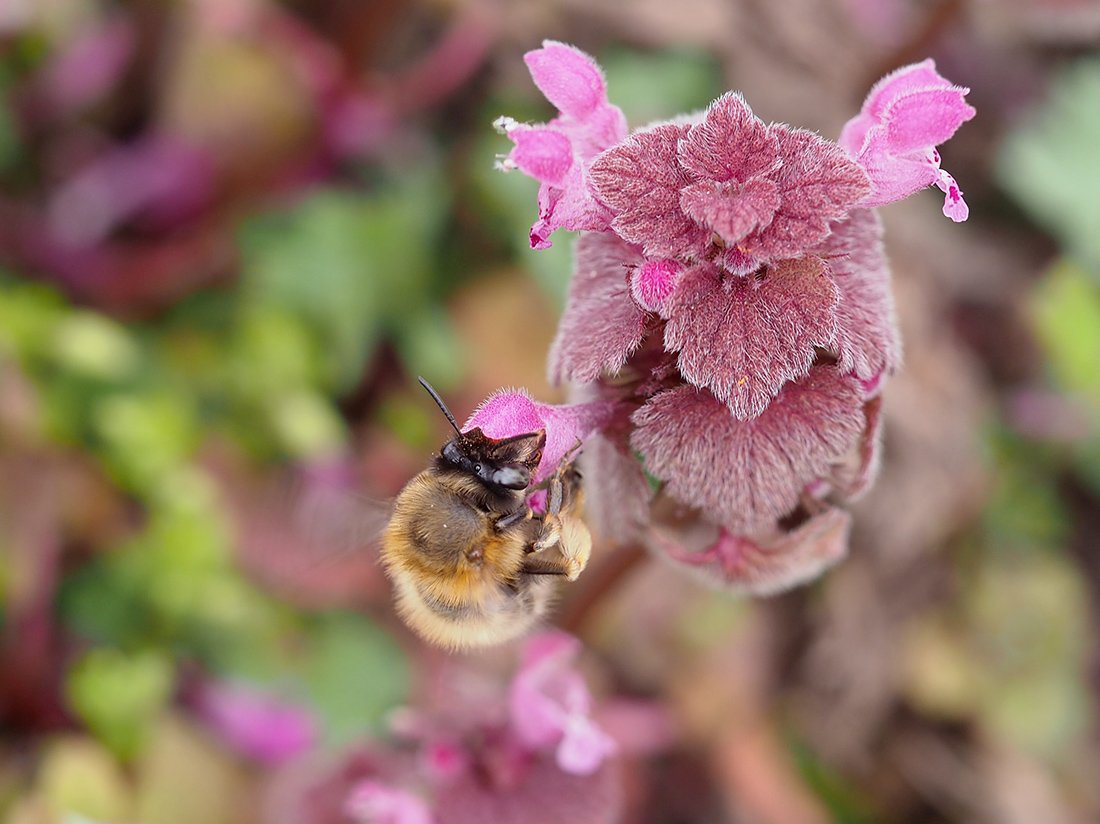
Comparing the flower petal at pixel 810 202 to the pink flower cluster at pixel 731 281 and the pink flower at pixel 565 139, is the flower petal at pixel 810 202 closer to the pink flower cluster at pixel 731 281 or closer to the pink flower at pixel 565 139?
the pink flower cluster at pixel 731 281

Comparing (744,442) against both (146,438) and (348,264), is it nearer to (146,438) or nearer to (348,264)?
(146,438)

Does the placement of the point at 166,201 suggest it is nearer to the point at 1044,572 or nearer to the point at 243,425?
the point at 243,425

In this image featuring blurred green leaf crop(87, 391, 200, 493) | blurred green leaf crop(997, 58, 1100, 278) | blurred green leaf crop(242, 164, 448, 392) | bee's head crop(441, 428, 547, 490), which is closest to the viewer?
bee's head crop(441, 428, 547, 490)

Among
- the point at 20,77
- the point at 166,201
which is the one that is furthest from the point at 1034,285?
the point at 20,77

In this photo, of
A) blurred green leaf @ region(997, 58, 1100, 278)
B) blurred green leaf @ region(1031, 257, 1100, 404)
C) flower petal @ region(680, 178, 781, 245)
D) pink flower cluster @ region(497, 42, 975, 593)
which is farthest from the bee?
blurred green leaf @ region(997, 58, 1100, 278)

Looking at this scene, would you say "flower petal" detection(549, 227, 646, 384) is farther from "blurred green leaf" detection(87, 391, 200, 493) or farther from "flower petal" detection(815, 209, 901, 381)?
"blurred green leaf" detection(87, 391, 200, 493)

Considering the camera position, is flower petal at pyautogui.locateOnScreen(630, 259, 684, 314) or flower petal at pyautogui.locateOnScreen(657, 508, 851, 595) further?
flower petal at pyautogui.locateOnScreen(657, 508, 851, 595)

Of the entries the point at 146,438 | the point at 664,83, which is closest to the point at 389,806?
the point at 146,438
